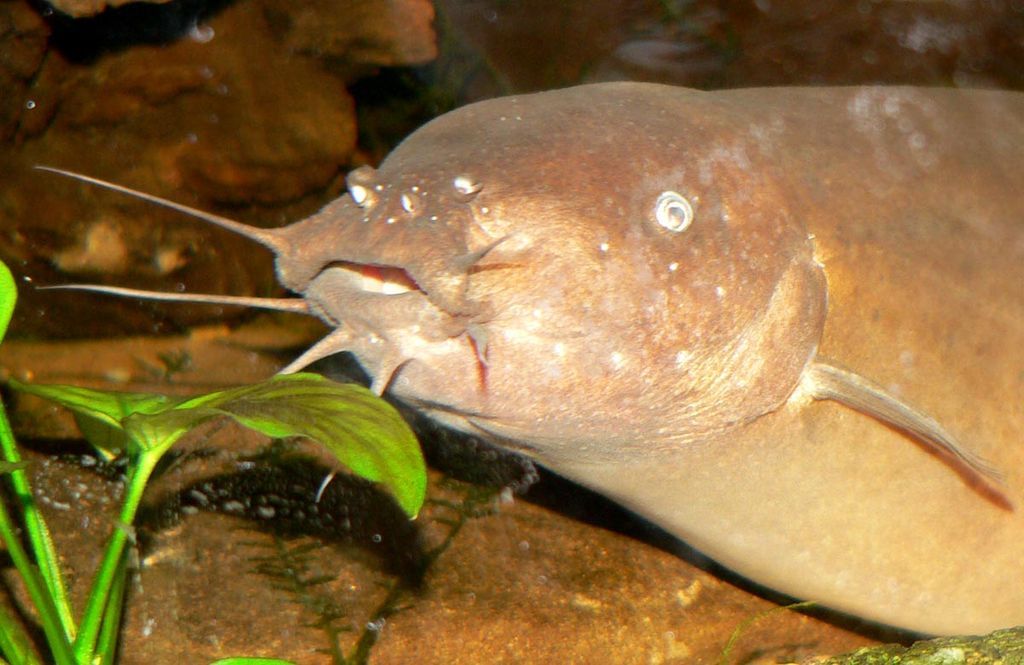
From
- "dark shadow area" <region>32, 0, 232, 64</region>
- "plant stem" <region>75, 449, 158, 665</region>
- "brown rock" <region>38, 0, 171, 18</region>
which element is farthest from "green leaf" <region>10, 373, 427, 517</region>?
"dark shadow area" <region>32, 0, 232, 64</region>

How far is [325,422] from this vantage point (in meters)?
1.29

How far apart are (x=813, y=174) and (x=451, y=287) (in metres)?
1.00

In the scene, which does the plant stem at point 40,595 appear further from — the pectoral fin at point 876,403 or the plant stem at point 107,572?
the pectoral fin at point 876,403

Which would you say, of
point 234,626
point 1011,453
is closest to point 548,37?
point 1011,453

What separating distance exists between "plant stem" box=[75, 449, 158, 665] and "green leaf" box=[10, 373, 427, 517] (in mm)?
104

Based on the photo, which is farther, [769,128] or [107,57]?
[107,57]

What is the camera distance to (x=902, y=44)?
3.01m

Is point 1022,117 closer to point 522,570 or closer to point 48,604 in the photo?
point 522,570

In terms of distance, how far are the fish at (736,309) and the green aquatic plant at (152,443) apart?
4.6 inches

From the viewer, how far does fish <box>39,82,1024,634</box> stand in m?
1.41

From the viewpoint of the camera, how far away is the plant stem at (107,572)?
1.57m

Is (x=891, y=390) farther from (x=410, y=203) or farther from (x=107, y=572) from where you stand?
(x=107, y=572)

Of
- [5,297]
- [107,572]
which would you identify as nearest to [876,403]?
[107,572]

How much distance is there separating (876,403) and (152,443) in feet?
4.95
